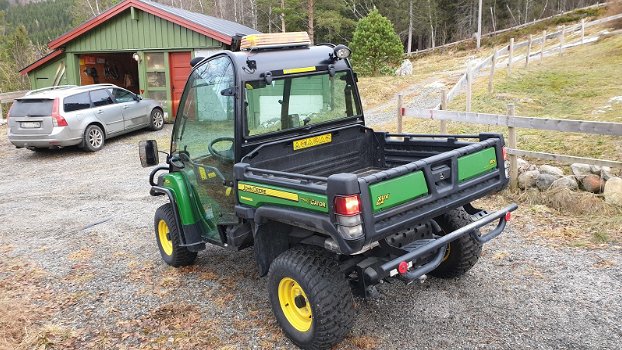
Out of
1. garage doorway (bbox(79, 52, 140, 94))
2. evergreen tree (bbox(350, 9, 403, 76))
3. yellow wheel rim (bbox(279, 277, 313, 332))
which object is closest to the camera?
yellow wheel rim (bbox(279, 277, 313, 332))

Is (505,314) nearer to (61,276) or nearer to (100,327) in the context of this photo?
(100,327)

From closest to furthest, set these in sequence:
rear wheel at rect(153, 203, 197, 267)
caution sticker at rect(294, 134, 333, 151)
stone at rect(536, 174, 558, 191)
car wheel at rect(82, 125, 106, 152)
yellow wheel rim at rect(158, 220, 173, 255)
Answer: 1. caution sticker at rect(294, 134, 333, 151)
2. rear wheel at rect(153, 203, 197, 267)
3. yellow wheel rim at rect(158, 220, 173, 255)
4. stone at rect(536, 174, 558, 191)
5. car wheel at rect(82, 125, 106, 152)

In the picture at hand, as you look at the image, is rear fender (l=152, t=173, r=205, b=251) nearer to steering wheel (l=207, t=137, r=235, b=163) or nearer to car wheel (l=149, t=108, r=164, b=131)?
steering wheel (l=207, t=137, r=235, b=163)

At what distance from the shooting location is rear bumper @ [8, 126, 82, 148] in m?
12.4

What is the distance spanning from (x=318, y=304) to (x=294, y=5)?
121 ft

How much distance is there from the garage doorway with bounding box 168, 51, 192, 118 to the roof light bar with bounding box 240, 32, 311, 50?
1248cm

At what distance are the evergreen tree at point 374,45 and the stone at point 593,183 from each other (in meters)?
19.0

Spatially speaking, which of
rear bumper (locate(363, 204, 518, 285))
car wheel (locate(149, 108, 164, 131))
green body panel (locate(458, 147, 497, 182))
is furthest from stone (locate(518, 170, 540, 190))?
car wheel (locate(149, 108, 164, 131))

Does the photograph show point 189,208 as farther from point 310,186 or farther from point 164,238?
point 310,186

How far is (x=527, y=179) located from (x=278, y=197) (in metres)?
→ 4.78

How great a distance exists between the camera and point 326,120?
4832mm

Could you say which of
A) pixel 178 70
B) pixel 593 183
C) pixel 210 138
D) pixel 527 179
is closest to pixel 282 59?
pixel 210 138

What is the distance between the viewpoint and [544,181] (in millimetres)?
6809

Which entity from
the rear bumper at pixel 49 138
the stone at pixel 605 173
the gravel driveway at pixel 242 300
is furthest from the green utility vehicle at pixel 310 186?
the rear bumper at pixel 49 138
